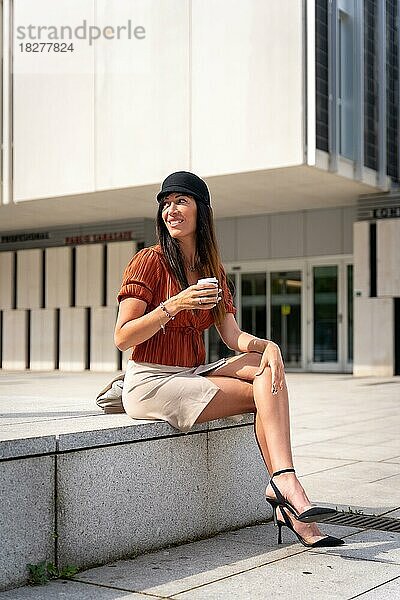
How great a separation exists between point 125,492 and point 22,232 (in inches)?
976

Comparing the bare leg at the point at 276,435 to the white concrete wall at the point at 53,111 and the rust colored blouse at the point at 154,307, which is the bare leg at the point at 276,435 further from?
the white concrete wall at the point at 53,111

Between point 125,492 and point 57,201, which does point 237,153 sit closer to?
point 57,201

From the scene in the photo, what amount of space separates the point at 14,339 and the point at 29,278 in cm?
208

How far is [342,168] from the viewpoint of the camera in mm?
18969

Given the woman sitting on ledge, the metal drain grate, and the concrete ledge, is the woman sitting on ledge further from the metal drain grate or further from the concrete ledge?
the metal drain grate

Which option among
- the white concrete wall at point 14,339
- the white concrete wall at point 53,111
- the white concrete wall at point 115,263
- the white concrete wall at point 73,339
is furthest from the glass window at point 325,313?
the white concrete wall at point 14,339

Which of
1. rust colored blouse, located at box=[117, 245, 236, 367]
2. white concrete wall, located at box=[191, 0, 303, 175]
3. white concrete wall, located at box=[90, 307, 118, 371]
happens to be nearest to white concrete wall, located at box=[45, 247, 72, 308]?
white concrete wall, located at box=[90, 307, 118, 371]

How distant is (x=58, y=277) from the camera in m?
27.4

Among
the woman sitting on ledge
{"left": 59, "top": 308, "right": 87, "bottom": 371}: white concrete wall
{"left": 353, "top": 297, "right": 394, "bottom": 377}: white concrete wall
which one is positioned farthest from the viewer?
{"left": 59, "top": 308, "right": 87, "bottom": 371}: white concrete wall

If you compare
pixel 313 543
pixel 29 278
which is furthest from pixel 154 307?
pixel 29 278

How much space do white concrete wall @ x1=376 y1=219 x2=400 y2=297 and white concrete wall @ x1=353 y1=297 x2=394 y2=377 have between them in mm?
307

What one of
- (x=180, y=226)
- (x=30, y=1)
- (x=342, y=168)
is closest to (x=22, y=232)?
(x=30, y=1)

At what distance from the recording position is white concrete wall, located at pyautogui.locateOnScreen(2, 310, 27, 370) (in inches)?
1113

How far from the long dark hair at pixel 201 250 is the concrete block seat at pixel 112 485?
80 centimetres
